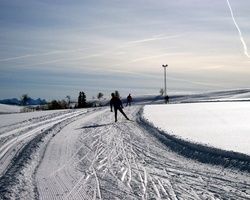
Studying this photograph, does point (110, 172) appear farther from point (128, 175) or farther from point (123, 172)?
point (128, 175)

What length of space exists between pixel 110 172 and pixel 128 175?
59cm

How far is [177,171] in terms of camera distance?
1030cm

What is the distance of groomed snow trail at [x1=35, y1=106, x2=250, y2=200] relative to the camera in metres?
8.29

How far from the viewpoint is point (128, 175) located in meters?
9.96

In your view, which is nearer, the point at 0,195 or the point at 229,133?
the point at 0,195

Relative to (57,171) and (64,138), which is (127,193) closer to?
(57,171)

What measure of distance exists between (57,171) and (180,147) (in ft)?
15.7

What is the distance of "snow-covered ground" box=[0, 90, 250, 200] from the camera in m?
8.38

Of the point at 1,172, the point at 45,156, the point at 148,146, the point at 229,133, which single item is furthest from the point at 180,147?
the point at 1,172

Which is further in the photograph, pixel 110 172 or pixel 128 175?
pixel 110 172

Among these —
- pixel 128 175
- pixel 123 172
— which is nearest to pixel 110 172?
pixel 123 172

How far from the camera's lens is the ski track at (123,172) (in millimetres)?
8320

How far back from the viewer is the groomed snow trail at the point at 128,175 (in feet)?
27.2

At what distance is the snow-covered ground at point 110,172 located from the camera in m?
8.38
